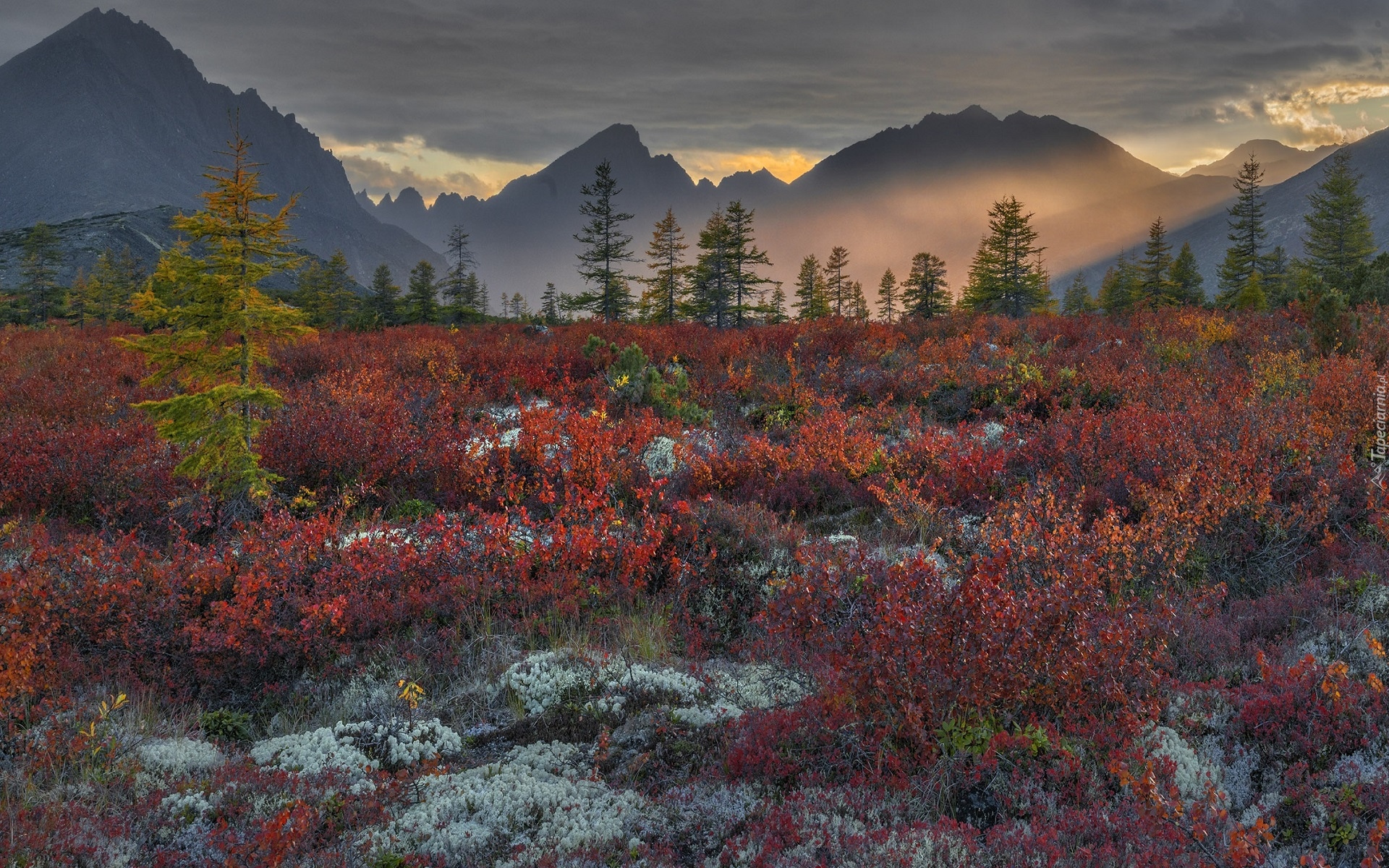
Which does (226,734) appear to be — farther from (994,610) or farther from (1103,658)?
(1103,658)

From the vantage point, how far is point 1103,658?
12.9ft

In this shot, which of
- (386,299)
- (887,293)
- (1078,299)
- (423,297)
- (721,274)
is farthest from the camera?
(887,293)

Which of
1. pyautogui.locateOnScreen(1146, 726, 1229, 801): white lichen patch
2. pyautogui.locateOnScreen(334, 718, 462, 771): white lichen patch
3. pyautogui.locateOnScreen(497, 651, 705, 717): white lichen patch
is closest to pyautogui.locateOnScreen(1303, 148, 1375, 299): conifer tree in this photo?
pyautogui.locateOnScreen(1146, 726, 1229, 801): white lichen patch

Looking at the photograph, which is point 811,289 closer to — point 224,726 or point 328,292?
point 328,292

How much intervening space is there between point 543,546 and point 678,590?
133 cm

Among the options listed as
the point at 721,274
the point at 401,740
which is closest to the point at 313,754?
the point at 401,740

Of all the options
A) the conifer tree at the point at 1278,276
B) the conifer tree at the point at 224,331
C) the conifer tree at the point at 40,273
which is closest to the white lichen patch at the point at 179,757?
the conifer tree at the point at 224,331

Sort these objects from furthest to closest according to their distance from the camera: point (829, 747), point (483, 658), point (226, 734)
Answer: point (483, 658) → point (226, 734) → point (829, 747)

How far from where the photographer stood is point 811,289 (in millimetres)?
56375

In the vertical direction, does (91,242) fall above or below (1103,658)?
above

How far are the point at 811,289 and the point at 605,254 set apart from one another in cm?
2074

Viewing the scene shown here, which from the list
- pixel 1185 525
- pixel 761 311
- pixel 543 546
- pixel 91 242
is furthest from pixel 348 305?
pixel 91 242

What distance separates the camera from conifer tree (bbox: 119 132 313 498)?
816 cm

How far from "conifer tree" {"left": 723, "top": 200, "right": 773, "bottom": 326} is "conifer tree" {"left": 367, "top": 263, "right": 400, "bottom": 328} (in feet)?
62.7
